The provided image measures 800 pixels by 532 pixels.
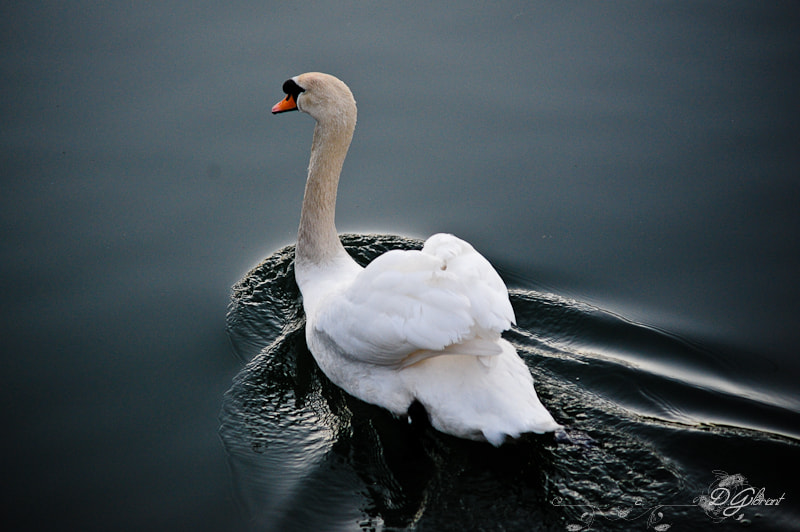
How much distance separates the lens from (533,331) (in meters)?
7.30

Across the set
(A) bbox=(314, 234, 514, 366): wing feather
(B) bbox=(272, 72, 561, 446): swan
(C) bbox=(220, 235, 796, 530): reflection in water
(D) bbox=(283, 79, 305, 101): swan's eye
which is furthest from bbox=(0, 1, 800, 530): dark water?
(D) bbox=(283, 79, 305, 101): swan's eye

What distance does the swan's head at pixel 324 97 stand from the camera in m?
7.32

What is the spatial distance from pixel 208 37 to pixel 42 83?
2.31m

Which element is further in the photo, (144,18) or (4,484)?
(144,18)

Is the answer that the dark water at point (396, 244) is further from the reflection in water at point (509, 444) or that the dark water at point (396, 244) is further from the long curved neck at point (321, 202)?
the long curved neck at point (321, 202)

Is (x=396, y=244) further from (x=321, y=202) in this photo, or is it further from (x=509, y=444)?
(x=509, y=444)

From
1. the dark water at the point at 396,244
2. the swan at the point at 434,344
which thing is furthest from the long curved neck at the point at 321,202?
the swan at the point at 434,344

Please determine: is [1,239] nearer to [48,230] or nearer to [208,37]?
[48,230]

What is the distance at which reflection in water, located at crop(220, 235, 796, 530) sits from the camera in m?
5.45

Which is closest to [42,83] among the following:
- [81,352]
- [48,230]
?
[48,230]

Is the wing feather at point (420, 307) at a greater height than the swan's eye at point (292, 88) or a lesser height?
lesser

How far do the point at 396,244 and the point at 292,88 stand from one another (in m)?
2.04

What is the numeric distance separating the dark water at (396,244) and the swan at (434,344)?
378mm

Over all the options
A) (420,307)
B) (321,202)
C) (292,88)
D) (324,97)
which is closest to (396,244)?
(321,202)
